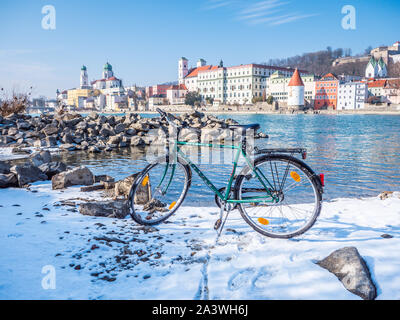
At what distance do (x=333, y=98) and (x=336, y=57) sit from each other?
2913 inches

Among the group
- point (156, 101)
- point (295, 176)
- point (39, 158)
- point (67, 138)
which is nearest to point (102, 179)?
point (39, 158)

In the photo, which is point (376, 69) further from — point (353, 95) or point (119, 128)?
point (119, 128)

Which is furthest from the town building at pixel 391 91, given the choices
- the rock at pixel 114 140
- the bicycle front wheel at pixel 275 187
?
the bicycle front wheel at pixel 275 187

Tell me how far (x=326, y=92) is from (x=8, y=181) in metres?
94.6

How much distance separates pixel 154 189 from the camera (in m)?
3.66

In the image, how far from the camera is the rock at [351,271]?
1905mm

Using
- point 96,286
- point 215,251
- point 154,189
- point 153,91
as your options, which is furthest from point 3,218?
point 153,91

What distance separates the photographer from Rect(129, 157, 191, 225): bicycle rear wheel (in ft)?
10.6

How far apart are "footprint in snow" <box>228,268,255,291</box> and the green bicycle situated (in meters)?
0.70

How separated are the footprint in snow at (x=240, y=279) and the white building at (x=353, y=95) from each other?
90.8 metres

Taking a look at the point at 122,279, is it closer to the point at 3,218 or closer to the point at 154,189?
the point at 154,189

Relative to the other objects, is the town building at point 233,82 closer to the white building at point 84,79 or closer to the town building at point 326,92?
the town building at point 326,92

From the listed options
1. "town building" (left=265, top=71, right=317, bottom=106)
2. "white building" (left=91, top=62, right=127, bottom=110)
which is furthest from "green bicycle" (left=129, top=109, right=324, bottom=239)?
"white building" (left=91, top=62, right=127, bottom=110)

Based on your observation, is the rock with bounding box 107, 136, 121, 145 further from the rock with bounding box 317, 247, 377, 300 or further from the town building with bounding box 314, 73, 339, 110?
the town building with bounding box 314, 73, 339, 110
